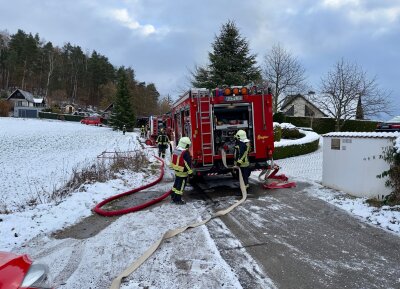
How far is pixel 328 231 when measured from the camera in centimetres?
683

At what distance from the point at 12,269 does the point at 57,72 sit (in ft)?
337

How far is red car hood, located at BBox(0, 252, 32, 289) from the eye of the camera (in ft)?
8.47

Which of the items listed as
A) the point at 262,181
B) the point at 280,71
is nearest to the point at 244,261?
the point at 262,181

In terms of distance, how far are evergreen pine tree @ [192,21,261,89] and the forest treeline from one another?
185 ft

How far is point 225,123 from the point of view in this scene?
11.3 meters

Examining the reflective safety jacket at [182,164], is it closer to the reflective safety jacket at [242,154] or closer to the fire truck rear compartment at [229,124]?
the reflective safety jacket at [242,154]

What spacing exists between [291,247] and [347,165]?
4.73 m

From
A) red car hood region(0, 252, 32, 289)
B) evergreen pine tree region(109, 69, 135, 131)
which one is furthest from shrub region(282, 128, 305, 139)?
evergreen pine tree region(109, 69, 135, 131)

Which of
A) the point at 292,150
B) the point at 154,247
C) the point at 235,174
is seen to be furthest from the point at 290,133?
the point at 154,247

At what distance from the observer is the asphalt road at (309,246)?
485 cm

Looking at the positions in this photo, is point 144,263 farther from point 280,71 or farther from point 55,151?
point 280,71

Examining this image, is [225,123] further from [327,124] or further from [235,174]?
[327,124]

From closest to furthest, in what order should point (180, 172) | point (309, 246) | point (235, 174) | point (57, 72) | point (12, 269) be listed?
point (12, 269) → point (309, 246) → point (180, 172) → point (235, 174) → point (57, 72)

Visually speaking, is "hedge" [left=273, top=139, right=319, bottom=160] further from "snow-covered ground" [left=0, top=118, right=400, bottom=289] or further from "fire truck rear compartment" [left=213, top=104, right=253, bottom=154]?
"fire truck rear compartment" [left=213, top=104, right=253, bottom=154]
